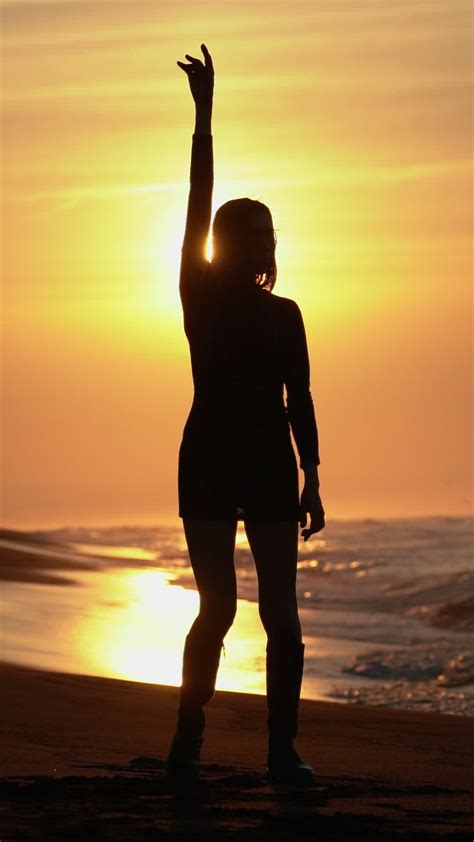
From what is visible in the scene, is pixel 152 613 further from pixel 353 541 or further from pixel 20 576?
pixel 353 541

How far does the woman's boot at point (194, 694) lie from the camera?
192 inches

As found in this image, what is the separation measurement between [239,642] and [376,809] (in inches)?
385

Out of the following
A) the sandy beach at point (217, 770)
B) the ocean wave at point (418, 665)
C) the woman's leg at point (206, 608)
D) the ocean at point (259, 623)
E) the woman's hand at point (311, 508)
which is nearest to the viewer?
the sandy beach at point (217, 770)

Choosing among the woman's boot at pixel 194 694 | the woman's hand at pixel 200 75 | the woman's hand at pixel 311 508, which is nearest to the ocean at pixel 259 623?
the woman's boot at pixel 194 694

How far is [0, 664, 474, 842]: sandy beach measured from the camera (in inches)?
156

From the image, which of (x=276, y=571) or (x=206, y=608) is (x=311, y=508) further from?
(x=206, y=608)

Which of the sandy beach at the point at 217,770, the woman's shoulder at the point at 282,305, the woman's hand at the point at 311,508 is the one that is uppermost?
the woman's shoulder at the point at 282,305

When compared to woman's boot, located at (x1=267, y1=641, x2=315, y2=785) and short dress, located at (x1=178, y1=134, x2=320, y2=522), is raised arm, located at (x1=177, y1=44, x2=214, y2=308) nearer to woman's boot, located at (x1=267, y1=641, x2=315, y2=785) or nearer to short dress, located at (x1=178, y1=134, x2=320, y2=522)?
short dress, located at (x1=178, y1=134, x2=320, y2=522)

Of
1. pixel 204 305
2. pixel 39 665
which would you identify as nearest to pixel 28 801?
pixel 204 305

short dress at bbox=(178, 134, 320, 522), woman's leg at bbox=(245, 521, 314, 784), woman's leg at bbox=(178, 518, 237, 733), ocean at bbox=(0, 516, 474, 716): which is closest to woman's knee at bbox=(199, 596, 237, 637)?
woman's leg at bbox=(178, 518, 237, 733)

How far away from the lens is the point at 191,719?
493cm

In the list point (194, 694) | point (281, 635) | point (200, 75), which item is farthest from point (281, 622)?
point (200, 75)

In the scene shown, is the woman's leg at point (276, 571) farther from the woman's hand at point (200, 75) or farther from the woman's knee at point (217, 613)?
the woman's hand at point (200, 75)

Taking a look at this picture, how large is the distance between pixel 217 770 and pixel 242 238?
195 centimetres
